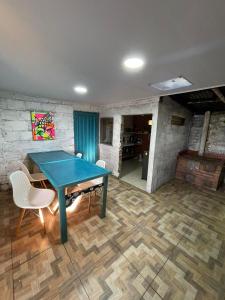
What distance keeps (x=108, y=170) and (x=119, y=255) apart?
1.17 m

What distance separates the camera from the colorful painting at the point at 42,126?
3260 millimetres

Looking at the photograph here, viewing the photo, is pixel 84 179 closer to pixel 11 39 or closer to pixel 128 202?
pixel 128 202

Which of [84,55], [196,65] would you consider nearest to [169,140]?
[196,65]

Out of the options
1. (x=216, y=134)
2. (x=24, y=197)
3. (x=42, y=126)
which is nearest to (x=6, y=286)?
(x=24, y=197)

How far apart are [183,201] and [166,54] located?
9.65ft

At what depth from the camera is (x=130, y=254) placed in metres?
1.70

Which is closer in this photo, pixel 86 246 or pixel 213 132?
pixel 86 246

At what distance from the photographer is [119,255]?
1681mm

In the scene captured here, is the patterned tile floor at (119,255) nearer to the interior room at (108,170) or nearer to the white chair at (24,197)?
the interior room at (108,170)

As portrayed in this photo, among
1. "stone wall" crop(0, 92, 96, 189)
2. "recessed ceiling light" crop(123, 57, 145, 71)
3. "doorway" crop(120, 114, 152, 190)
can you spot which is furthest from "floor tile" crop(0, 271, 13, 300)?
"doorway" crop(120, 114, 152, 190)

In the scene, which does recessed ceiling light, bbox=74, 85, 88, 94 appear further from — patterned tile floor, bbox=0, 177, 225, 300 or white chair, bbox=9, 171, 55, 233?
patterned tile floor, bbox=0, 177, 225, 300

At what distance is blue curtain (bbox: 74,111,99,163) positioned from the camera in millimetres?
4114

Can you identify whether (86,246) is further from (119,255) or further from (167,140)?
(167,140)

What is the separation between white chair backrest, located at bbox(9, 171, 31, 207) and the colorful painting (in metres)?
1.69
